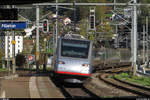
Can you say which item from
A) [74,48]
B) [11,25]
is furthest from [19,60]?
[74,48]

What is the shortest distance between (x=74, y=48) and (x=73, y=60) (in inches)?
33.4

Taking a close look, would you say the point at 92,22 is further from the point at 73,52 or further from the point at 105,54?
the point at 73,52

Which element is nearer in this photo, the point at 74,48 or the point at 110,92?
the point at 110,92

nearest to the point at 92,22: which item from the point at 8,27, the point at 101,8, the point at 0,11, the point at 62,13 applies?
the point at 8,27

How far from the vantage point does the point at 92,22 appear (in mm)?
34625

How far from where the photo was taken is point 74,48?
18344mm

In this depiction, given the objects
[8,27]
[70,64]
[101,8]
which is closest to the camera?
[70,64]

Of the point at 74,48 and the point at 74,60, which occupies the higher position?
the point at 74,48

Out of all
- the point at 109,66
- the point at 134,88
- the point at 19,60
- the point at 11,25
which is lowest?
the point at 109,66

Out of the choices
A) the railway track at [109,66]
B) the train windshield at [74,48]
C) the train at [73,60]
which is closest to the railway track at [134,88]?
the train at [73,60]

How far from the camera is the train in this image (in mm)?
17516

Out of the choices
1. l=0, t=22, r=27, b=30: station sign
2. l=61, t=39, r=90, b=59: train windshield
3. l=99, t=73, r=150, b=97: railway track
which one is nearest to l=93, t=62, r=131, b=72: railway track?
l=0, t=22, r=27, b=30: station sign

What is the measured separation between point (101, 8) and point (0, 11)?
60.8 m

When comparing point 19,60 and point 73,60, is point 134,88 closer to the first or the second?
point 73,60
